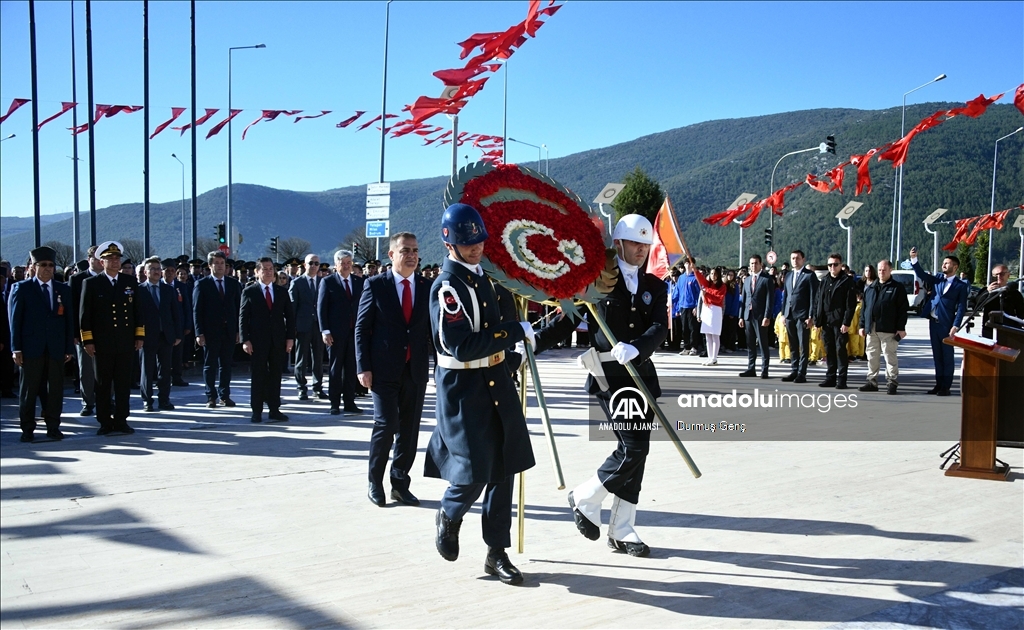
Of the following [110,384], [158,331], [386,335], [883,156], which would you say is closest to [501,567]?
[386,335]

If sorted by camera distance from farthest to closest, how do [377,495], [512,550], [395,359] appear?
[395,359]
[377,495]
[512,550]

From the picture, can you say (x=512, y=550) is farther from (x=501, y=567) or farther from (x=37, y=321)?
(x=37, y=321)

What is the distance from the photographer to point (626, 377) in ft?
17.8

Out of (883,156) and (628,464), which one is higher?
(883,156)

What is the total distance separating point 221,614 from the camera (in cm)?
417

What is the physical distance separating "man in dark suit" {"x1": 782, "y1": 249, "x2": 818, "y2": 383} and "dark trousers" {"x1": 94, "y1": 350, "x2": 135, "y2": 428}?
10538 millimetres

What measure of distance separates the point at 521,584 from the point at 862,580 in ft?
6.43

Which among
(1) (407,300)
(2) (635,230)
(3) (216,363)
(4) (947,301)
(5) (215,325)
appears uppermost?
(2) (635,230)

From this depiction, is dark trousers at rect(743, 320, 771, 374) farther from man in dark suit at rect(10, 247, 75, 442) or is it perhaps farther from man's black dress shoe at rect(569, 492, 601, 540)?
man in dark suit at rect(10, 247, 75, 442)

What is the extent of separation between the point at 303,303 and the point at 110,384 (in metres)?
3.82

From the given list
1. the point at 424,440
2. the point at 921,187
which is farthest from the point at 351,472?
the point at 921,187

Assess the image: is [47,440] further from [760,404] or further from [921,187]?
[921,187]

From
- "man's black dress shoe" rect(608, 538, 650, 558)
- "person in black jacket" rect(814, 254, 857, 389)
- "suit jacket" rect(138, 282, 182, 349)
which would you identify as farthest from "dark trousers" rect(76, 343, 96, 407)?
"person in black jacket" rect(814, 254, 857, 389)

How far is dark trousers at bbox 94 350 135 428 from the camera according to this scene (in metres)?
9.23
